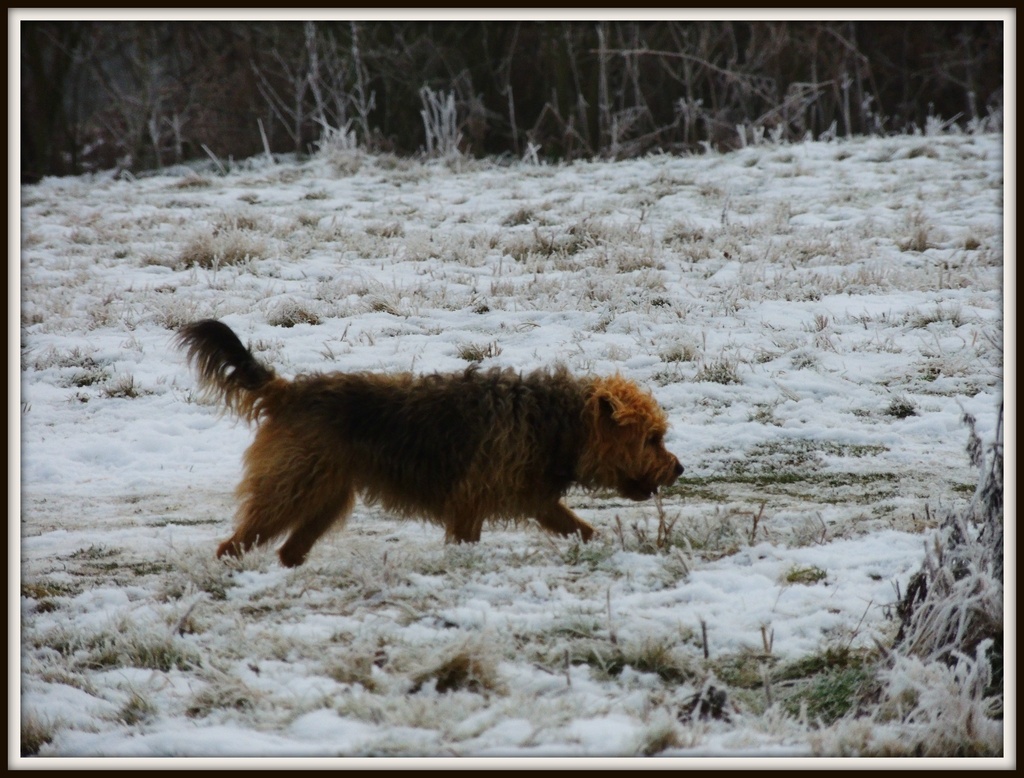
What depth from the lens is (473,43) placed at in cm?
1975

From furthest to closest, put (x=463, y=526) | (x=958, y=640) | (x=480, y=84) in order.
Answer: (x=480, y=84), (x=463, y=526), (x=958, y=640)

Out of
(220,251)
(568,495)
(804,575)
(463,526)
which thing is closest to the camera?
(804,575)

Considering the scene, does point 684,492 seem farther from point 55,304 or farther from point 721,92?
point 721,92

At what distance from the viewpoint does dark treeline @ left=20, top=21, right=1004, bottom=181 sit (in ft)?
57.8

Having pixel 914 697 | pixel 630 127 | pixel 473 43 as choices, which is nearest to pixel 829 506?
pixel 914 697

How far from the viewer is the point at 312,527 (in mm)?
5246

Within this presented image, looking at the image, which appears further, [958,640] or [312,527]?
[312,527]

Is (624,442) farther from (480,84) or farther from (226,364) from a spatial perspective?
(480,84)

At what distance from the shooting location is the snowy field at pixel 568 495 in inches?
153

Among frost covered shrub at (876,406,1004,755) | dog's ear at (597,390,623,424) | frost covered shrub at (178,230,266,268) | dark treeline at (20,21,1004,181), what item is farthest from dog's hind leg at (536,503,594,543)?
dark treeline at (20,21,1004,181)

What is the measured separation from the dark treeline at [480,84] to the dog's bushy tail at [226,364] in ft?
38.7

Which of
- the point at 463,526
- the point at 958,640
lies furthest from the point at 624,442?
the point at 958,640

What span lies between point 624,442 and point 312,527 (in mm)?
1659

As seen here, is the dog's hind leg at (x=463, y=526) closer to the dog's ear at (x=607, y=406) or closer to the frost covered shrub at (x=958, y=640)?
the dog's ear at (x=607, y=406)
